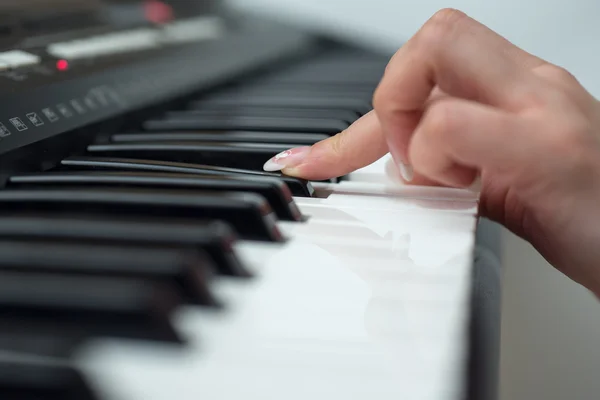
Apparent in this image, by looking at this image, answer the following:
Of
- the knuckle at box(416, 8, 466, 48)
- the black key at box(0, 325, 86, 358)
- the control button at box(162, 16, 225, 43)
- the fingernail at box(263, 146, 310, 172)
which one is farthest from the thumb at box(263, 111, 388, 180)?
the control button at box(162, 16, 225, 43)

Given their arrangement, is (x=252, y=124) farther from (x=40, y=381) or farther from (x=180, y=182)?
(x=40, y=381)

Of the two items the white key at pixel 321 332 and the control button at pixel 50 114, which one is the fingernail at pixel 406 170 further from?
the control button at pixel 50 114

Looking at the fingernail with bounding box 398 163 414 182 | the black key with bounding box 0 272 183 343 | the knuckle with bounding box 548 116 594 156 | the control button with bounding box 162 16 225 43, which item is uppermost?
the control button with bounding box 162 16 225 43

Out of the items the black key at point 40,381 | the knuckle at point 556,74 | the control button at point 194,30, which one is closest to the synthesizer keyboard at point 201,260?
the black key at point 40,381

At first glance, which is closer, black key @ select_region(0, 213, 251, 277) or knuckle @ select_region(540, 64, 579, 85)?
black key @ select_region(0, 213, 251, 277)

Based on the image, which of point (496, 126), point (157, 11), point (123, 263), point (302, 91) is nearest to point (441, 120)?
point (496, 126)

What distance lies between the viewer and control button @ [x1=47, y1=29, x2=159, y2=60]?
30.8 inches

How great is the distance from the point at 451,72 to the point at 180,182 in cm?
25

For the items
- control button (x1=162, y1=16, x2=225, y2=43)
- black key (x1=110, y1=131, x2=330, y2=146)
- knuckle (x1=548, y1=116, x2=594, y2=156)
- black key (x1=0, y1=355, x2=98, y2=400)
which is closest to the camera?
black key (x1=0, y1=355, x2=98, y2=400)

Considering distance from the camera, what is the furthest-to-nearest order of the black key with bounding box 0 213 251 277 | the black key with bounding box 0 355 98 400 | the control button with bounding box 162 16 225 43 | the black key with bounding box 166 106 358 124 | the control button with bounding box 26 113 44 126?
the control button with bounding box 162 16 225 43
the black key with bounding box 166 106 358 124
the control button with bounding box 26 113 44 126
the black key with bounding box 0 213 251 277
the black key with bounding box 0 355 98 400

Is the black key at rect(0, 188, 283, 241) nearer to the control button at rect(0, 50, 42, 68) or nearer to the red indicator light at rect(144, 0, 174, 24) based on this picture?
the control button at rect(0, 50, 42, 68)

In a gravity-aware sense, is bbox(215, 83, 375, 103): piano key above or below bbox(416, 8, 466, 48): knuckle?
above

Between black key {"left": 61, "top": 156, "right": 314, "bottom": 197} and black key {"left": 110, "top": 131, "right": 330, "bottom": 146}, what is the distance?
0.32 ft

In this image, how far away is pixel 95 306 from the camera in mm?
325
